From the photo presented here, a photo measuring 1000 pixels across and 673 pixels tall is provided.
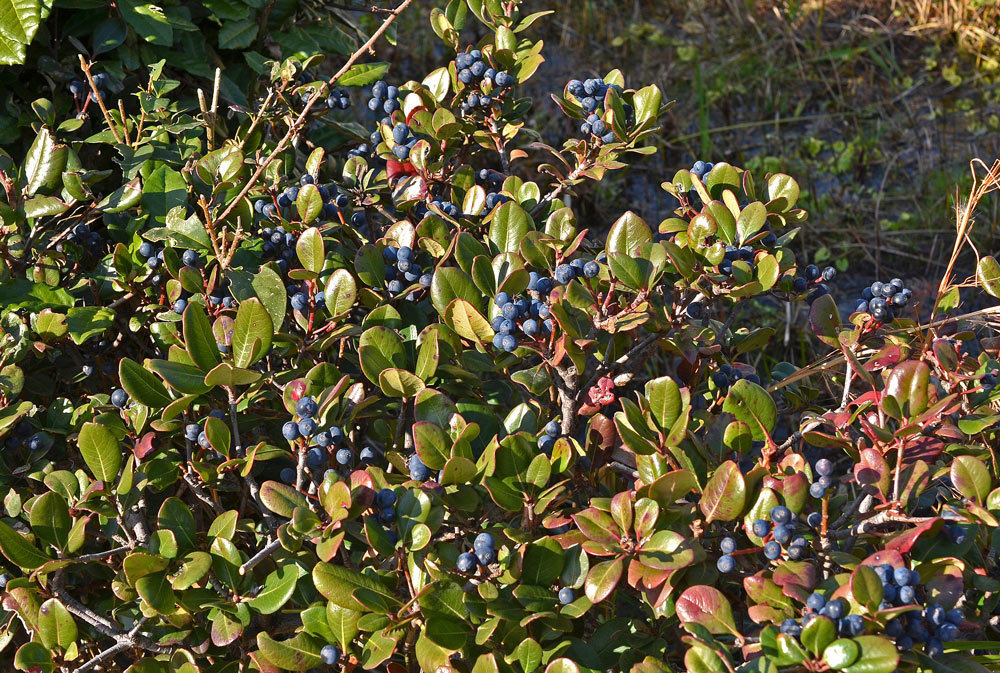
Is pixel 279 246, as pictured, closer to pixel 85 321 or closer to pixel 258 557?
pixel 85 321

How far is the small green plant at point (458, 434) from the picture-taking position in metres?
1.14

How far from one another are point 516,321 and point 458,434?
0.17 m

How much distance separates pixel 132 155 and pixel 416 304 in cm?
60

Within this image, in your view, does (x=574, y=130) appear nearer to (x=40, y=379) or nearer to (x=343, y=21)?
(x=343, y=21)

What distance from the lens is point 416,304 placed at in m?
1.57

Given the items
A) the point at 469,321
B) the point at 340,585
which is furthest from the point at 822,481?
the point at 340,585

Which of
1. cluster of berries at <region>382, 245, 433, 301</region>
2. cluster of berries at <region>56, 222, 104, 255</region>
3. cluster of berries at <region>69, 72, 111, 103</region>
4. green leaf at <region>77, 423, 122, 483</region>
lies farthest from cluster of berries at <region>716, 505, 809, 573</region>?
cluster of berries at <region>69, 72, 111, 103</region>

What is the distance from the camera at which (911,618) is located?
1.05 meters

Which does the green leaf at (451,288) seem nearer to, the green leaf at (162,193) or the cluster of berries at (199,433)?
the cluster of berries at (199,433)

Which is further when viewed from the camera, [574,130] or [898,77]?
[898,77]

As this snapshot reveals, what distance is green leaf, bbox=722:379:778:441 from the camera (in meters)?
1.27

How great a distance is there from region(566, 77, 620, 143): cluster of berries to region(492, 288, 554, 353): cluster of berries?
0.48 metres

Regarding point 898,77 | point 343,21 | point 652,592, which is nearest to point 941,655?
point 652,592

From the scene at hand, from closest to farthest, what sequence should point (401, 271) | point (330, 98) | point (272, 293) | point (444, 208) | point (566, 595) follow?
1. point (566, 595)
2. point (272, 293)
3. point (401, 271)
4. point (444, 208)
5. point (330, 98)
